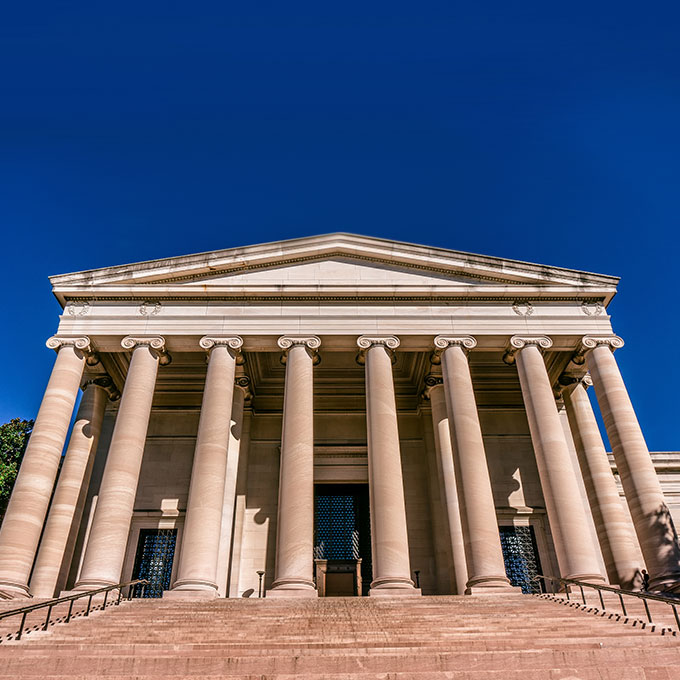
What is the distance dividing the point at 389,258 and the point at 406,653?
66.2 ft

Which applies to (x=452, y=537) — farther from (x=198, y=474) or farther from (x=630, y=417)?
(x=198, y=474)

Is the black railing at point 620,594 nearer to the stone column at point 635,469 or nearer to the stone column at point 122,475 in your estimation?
the stone column at point 635,469

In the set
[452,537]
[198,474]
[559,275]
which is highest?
[559,275]

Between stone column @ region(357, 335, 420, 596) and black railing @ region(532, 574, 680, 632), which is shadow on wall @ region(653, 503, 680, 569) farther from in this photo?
stone column @ region(357, 335, 420, 596)

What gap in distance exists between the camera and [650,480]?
77.7ft

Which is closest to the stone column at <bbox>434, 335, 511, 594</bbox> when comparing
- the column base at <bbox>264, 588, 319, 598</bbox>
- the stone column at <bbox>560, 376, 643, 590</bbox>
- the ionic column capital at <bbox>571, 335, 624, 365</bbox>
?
the ionic column capital at <bbox>571, 335, 624, 365</bbox>

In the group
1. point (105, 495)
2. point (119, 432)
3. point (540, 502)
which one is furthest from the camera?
point (540, 502)

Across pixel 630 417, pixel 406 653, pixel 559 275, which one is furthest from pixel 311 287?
pixel 406 653

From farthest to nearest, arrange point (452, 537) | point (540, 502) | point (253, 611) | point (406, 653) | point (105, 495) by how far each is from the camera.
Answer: point (540, 502)
point (452, 537)
point (105, 495)
point (253, 611)
point (406, 653)

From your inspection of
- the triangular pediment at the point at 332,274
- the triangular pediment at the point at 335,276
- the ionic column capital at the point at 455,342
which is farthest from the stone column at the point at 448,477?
the triangular pediment at the point at 332,274

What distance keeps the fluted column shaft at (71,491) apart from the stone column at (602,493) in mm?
22646

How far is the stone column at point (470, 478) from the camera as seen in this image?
21.8 metres

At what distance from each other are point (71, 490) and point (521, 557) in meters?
21.1

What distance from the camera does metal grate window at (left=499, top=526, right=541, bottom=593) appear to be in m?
28.9
